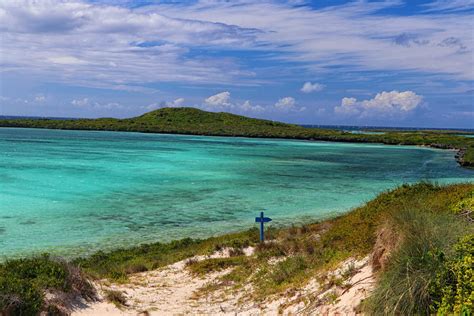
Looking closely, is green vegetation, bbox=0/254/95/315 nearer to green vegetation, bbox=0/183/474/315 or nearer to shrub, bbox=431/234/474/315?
green vegetation, bbox=0/183/474/315

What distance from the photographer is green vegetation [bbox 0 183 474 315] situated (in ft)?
23.4

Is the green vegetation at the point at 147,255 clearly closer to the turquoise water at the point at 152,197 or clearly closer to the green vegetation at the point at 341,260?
the green vegetation at the point at 341,260

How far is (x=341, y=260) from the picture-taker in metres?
11.5

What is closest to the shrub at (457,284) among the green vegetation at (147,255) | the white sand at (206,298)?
the white sand at (206,298)

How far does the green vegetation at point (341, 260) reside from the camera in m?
7.12

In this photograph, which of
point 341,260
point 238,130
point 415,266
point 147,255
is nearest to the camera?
point 415,266

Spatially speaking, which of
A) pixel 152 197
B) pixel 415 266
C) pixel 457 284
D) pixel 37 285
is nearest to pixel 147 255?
pixel 37 285

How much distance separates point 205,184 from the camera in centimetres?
3906

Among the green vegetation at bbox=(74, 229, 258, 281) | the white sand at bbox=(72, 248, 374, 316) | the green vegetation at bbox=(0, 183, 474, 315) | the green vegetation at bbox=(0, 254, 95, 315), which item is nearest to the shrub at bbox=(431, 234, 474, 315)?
A: the green vegetation at bbox=(0, 183, 474, 315)

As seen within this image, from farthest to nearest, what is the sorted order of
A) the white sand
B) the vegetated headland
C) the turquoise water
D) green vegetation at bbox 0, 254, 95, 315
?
the vegetated headland → the turquoise water → the white sand → green vegetation at bbox 0, 254, 95, 315

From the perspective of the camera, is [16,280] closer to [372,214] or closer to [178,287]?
[178,287]

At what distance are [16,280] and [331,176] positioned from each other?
41.4 m

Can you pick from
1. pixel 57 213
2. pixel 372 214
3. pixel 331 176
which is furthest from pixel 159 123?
pixel 372 214

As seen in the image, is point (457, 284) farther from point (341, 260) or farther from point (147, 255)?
point (147, 255)
